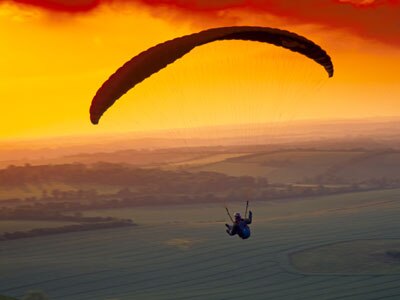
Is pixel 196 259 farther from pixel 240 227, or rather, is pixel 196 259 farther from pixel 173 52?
pixel 173 52

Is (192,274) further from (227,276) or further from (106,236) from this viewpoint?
(106,236)

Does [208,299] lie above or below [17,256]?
below

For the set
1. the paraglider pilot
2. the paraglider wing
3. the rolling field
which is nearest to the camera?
the paraglider wing

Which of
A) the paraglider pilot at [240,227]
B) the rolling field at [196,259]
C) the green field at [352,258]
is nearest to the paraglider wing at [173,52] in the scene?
the paraglider pilot at [240,227]

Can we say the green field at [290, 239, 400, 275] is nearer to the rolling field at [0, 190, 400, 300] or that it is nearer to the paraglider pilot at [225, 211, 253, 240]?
the rolling field at [0, 190, 400, 300]

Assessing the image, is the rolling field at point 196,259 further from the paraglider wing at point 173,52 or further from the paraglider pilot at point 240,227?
the paraglider wing at point 173,52

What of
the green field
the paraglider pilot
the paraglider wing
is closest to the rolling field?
the green field

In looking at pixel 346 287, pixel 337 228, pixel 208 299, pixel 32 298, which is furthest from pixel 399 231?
pixel 32 298
